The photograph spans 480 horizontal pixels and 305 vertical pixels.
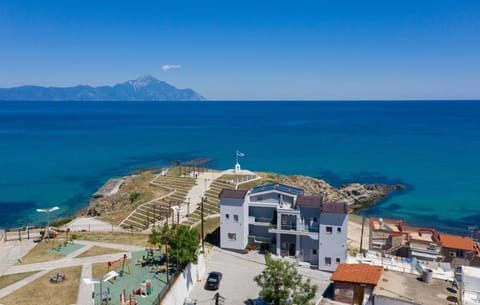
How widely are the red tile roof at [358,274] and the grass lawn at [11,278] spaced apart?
80.0 ft

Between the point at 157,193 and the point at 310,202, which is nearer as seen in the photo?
the point at 310,202

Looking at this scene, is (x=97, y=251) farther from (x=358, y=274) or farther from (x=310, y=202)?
(x=358, y=274)

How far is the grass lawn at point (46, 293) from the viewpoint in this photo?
26344 mm

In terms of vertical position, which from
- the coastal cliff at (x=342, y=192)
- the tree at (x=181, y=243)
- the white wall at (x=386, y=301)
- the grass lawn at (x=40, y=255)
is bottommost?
the coastal cliff at (x=342, y=192)

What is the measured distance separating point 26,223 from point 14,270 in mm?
28963

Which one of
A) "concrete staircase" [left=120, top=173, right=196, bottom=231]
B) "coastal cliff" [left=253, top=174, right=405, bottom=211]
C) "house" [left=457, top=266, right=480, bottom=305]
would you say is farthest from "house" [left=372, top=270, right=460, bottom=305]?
"coastal cliff" [left=253, top=174, right=405, bottom=211]

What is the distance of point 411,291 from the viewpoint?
87.4 feet

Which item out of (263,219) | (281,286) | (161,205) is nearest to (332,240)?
(263,219)

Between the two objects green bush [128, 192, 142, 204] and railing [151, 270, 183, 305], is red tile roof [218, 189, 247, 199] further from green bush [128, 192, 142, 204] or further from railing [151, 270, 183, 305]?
green bush [128, 192, 142, 204]

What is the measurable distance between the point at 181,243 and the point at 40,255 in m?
13.9

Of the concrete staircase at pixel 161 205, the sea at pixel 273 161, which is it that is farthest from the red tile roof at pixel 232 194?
the sea at pixel 273 161

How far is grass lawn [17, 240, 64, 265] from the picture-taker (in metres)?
33.9

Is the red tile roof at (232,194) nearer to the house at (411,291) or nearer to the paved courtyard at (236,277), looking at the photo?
the paved courtyard at (236,277)

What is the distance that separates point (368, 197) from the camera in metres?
72.3
